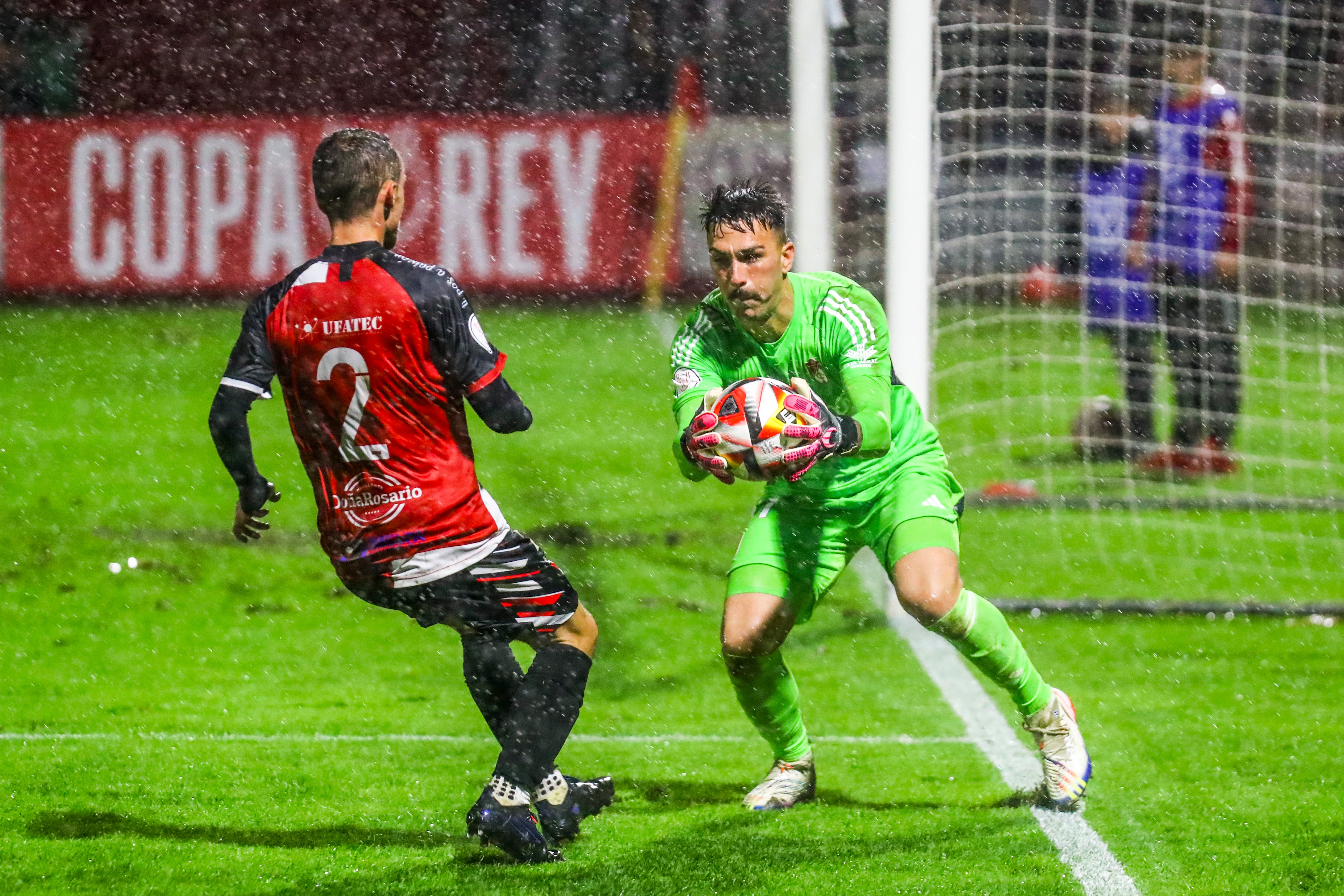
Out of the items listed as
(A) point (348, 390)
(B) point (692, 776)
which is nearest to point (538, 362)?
(B) point (692, 776)

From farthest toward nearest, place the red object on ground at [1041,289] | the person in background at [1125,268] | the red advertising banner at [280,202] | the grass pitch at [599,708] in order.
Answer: the red advertising banner at [280,202], the red object on ground at [1041,289], the person in background at [1125,268], the grass pitch at [599,708]

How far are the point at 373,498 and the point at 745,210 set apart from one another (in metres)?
1.27

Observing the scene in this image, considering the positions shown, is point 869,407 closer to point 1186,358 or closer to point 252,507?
point 252,507

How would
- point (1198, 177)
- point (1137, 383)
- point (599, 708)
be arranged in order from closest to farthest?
point (599, 708), point (1198, 177), point (1137, 383)

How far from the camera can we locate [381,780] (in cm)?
518

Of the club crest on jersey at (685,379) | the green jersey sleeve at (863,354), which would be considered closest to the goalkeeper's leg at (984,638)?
the green jersey sleeve at (863,354)

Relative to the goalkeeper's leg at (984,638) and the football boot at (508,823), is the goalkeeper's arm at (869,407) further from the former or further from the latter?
the football boot at (508,823)

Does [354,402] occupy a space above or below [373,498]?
above

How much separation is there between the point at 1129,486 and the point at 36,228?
10.2 m

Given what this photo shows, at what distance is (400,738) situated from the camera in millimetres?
5738

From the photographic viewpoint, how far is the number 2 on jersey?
13.7 feet

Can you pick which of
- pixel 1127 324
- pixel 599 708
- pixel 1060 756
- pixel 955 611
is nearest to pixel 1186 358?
pixel 1127 324

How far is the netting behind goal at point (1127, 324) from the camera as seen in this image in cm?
845

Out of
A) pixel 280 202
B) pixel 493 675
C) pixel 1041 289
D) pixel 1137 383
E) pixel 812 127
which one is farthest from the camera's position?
pixel 280 202
